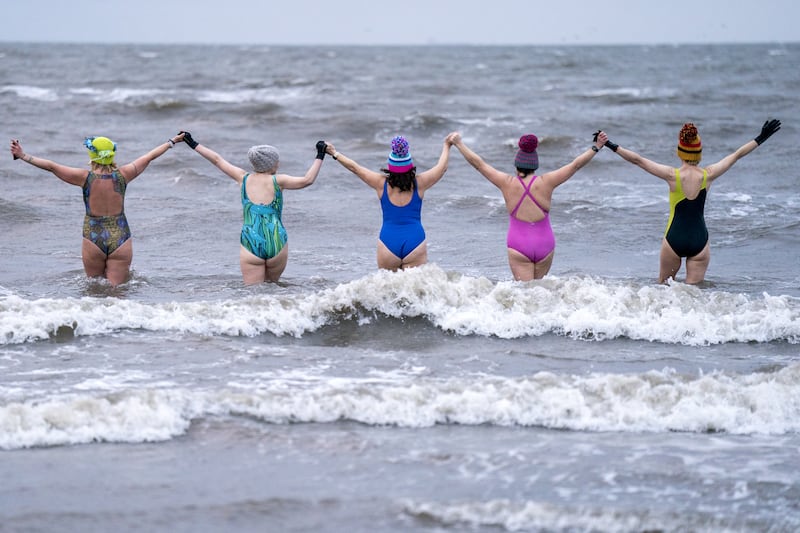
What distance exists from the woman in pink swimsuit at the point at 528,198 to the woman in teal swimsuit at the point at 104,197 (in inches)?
109

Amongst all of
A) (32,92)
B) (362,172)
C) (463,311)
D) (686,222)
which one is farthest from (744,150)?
(32,92)

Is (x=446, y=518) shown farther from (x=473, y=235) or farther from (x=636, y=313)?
(x=473, y=235)

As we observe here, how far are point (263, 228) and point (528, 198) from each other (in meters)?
2.30

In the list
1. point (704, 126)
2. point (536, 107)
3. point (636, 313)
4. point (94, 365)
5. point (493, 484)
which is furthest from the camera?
point (536, 107)

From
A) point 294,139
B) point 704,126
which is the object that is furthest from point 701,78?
point 294,139

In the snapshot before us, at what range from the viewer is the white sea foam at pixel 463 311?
748 cm

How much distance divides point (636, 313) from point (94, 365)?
4.24 m

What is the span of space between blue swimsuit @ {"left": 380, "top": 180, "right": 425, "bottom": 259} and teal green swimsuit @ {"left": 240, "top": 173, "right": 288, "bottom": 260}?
3.11 ft

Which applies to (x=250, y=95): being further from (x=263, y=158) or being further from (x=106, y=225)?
(x=263, y=158)

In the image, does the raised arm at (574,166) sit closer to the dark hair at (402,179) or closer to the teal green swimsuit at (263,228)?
the dark hair at (402,179)

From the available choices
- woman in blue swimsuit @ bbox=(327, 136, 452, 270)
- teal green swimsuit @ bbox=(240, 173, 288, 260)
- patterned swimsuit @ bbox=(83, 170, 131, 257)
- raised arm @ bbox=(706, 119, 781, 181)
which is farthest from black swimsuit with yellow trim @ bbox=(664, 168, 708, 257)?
patterned swimsuit @ bbox=(83, 170, 131, 257)

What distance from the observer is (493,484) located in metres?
4.98

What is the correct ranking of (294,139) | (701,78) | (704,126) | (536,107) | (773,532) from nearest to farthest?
(773,532), (294,139), (704,126), (536,107), (701,78)

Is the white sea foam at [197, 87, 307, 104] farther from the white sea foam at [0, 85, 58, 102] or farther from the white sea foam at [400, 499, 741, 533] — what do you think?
the white sea foam at [400, 499, 741, 533]
